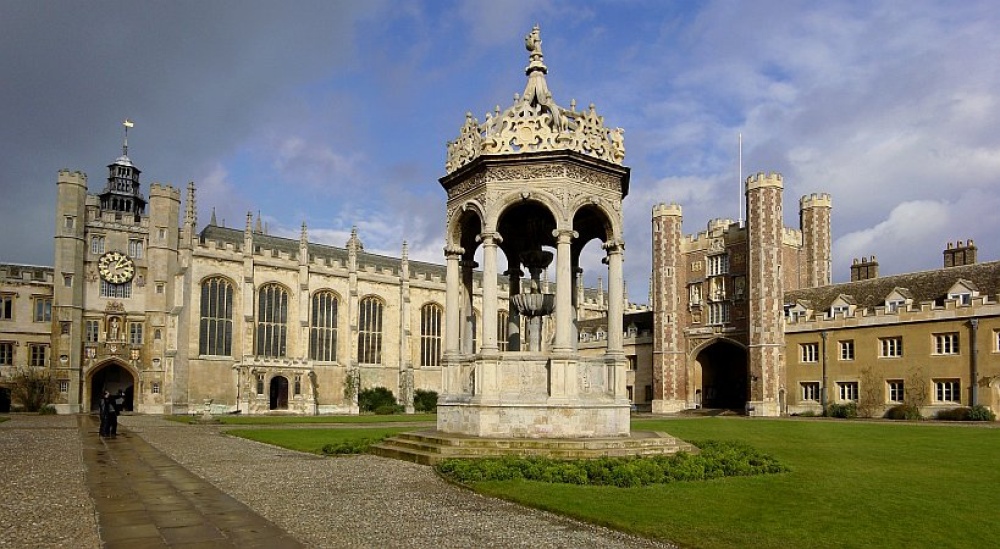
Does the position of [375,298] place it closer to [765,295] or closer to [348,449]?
[765,295]

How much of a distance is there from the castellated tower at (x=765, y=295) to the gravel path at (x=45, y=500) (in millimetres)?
38287

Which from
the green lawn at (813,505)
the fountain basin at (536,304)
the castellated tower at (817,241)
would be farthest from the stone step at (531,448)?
the castellated tower at (817,241)

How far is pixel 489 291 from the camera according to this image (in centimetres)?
1555

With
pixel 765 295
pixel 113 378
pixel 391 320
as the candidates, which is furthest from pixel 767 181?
pixel 113 378

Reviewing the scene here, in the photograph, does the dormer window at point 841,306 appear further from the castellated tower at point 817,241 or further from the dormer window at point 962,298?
the castellated tower at point 817,241

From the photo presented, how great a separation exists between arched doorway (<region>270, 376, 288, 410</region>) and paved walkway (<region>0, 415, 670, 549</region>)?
126ft

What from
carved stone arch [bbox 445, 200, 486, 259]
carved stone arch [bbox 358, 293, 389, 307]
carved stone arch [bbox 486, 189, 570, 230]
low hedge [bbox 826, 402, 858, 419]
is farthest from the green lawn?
carved stone arch [bbox 358, 293, 389, 307]

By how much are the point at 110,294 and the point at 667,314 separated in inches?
1451

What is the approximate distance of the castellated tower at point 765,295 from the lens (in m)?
46.4

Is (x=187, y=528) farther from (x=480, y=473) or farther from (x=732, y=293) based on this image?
(x=732, y=293)

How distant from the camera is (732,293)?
1994 inches

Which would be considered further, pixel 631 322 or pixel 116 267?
pixel 631 322

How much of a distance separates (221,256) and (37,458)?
119 feet

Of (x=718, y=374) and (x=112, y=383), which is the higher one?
(x=718, y=374)
